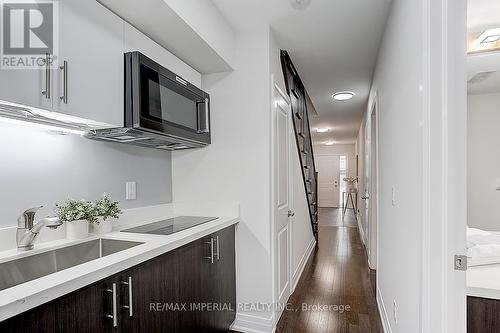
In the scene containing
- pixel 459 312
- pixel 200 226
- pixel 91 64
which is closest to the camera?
pixel 459 312

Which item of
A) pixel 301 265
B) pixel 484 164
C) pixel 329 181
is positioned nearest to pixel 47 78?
pixel 301 265

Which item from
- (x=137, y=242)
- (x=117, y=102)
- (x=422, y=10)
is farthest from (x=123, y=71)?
(x=422, y=10)

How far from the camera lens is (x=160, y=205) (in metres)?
2.27

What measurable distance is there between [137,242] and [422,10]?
1700 millimetres

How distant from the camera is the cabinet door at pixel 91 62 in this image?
123cm

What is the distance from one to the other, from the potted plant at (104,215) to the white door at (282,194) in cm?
117

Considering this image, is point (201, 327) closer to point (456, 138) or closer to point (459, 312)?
point (459, 312)

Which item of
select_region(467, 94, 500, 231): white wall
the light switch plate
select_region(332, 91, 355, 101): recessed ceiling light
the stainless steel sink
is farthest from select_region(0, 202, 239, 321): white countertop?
select_region(332, 91, 355, 101): recessed ceiling light

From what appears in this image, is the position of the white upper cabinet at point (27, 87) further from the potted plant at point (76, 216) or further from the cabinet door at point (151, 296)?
the cabinet door at point (151, 296)

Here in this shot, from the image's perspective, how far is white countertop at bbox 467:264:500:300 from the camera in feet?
4.16

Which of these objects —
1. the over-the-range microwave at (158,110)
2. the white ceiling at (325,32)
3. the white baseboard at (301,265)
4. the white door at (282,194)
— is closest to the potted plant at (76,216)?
the over-the-range microwave at (158,110)

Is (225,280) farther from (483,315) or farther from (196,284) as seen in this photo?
(483,315)

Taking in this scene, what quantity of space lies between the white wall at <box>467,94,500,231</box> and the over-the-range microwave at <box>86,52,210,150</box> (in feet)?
8.63

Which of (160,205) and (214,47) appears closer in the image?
(214,47)
